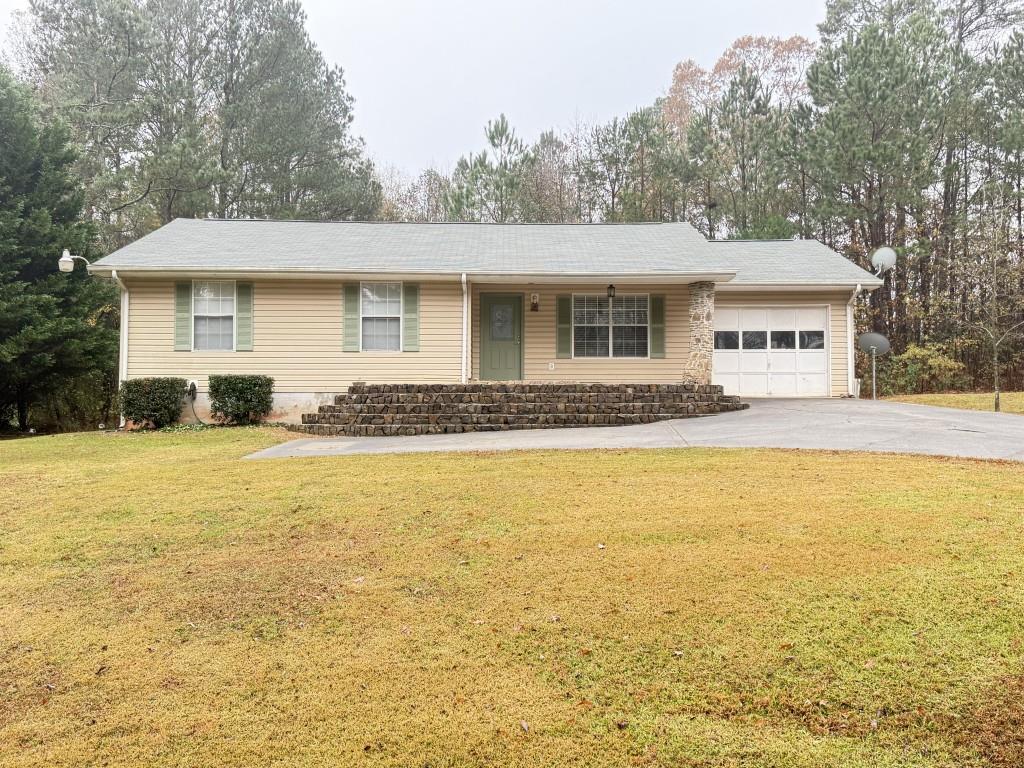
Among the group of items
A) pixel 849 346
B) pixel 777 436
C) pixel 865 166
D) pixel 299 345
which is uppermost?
pixel 865 166

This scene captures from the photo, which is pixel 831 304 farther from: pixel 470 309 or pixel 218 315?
pixel 218 315

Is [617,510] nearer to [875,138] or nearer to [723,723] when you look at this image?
[723,723]

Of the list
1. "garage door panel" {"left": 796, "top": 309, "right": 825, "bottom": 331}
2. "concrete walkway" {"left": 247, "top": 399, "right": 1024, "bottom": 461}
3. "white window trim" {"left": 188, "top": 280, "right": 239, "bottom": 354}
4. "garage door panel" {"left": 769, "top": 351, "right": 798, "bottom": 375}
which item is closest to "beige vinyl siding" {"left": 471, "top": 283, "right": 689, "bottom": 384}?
"concrete walkway" {"left": 247, "top": 399, "right": 1024, "bottom": 461}

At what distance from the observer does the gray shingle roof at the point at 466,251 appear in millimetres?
11727

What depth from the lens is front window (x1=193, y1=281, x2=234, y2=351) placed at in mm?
11820

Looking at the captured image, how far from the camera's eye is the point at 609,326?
507 inches

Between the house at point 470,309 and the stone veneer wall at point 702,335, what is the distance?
29mm

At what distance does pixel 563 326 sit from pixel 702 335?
2.89 m

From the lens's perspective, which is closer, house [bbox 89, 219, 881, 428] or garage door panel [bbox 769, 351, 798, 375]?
house [bbox 89, 219, 881, 428]

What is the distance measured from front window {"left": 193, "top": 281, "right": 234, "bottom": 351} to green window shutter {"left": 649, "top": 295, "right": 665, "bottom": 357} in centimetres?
867

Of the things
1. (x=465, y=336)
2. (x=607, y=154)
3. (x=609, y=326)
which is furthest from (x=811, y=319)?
(x=607, y=154)

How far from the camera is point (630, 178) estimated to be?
898 inches

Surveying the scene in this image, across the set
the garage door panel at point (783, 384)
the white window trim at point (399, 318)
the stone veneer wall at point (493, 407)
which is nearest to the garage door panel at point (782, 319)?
the garage door panel at point (783, 384)

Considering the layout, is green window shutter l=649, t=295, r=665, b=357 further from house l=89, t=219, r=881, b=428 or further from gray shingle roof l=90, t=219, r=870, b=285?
gray shingle roof l=90, t=219, r=870, b=285
